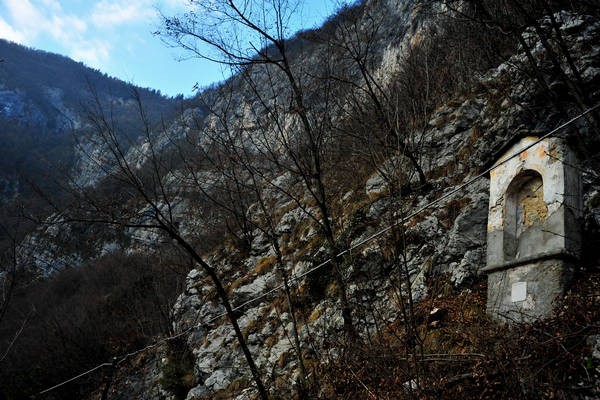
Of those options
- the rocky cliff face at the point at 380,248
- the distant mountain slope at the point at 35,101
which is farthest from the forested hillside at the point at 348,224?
the distant mountain slope at the point at 35,101

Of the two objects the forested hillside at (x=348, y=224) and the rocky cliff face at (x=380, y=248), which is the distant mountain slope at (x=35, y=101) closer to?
the forested hillside at (x=348, y=224)

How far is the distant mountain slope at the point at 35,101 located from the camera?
43219 millimetres

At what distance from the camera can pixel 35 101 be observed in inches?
2452

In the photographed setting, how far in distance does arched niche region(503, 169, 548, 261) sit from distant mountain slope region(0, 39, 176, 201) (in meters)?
41.8

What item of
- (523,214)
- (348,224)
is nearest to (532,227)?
(523,214)

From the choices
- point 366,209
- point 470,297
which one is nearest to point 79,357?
point 366,209

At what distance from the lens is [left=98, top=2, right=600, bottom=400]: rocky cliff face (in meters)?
4.67

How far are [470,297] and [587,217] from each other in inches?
60.6

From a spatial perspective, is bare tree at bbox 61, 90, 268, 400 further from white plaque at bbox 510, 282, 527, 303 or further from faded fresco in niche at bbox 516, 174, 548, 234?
faded fresco in niche at bbox 516, 174, 548, 234

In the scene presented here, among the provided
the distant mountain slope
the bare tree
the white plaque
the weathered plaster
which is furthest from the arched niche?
the distant mountain slope

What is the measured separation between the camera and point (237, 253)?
1054 cm

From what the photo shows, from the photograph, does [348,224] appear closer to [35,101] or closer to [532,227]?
[532,227]

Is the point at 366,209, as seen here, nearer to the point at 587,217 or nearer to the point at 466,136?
the point at 466,136

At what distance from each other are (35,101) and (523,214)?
80.2 m
